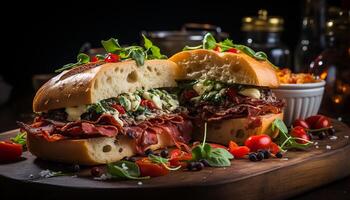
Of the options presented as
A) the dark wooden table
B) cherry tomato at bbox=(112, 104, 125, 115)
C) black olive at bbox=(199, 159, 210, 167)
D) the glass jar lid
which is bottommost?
the dark wooden table

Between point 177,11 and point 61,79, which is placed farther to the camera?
point 177,11

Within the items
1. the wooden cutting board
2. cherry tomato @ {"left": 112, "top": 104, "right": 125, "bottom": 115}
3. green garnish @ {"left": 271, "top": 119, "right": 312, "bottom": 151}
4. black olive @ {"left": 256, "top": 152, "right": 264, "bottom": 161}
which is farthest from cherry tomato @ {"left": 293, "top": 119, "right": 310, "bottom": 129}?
cherry tomato @ {"left": 112, "top": 104, "right": 125, "bottom": 115}

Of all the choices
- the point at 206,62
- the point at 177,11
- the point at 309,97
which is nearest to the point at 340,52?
the point at 309,97

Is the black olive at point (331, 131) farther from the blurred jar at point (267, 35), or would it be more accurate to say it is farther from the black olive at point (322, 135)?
the blurred jar at point (267, 35)

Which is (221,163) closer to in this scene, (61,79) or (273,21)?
(61,79)

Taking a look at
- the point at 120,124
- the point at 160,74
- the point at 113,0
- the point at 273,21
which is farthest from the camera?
the point at 113,0

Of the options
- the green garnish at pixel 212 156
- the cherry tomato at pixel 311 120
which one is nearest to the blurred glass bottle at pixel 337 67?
the cherry tomato at pixel 311 120

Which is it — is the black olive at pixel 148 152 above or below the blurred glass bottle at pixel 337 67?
below

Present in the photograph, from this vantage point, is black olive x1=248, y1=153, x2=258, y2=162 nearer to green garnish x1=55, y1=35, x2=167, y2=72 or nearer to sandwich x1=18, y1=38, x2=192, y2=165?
sandwich x1=18, y1=38, x2=192, y2=165
